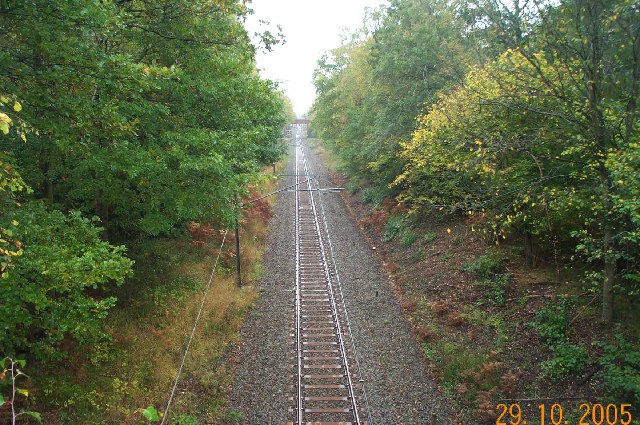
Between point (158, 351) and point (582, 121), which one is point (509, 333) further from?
point (158, 351)

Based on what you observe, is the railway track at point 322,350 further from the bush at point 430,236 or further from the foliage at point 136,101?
the foliage at point 136,101

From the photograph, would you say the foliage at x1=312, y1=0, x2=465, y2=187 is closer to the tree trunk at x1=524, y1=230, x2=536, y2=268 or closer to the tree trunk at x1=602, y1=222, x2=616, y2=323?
the tree trunk at x1=524, y1=230, x2=536, y2=268

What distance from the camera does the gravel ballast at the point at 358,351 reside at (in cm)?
1161

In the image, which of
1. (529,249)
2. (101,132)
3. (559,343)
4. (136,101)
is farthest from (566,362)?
(136,101)

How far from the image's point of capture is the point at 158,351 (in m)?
13.3

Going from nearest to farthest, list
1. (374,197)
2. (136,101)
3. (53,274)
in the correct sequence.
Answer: (53,274) < (136,101) < (374,197)

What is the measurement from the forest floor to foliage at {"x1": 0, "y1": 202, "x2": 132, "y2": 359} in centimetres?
835

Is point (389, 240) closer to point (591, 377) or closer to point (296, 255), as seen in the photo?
point (296, 255)

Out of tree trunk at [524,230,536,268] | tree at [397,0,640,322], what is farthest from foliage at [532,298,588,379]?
tree trunk at [524,230,536,268]

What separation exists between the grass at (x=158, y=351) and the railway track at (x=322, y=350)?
2109mm

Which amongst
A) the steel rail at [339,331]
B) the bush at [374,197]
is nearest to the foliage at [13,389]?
the steel rail at [339,331]

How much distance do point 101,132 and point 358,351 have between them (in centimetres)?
978

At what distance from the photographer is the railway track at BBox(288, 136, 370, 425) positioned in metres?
11.4

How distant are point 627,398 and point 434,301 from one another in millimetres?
7544
